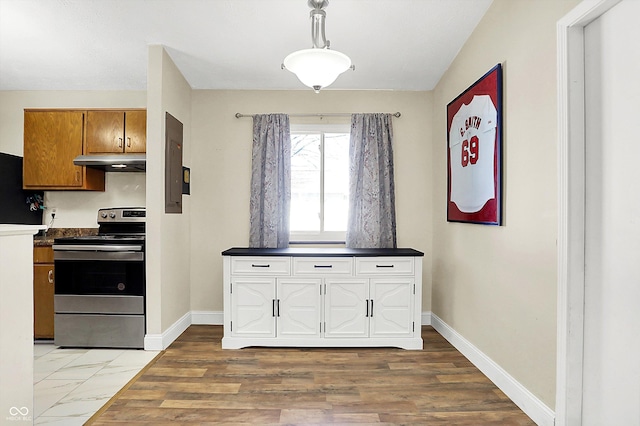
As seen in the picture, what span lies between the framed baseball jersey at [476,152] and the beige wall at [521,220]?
0.07 metres

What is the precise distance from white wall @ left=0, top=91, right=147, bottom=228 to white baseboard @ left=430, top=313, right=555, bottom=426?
3.44m

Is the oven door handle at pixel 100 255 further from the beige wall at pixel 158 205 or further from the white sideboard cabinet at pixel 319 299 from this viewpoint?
the white sideboard cabinet at pixel 319 299

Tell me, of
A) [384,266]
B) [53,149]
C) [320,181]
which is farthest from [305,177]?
[53,149]

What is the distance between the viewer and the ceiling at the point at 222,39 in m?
2.57

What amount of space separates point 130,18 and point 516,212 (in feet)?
9.88

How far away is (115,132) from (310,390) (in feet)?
9.94

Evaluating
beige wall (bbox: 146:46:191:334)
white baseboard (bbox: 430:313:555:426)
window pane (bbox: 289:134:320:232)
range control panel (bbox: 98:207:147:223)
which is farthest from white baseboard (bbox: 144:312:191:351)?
white baseboard (bbox: 430:313:555:426)

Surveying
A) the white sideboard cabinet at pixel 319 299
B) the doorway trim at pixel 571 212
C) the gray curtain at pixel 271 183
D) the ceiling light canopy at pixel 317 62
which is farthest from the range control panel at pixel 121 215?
the doorway trim at pixel 571 212

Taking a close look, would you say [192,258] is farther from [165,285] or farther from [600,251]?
[600,251]

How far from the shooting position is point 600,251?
1773mm

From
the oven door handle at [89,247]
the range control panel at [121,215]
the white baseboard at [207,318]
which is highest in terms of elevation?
the range control panel at [121,215]

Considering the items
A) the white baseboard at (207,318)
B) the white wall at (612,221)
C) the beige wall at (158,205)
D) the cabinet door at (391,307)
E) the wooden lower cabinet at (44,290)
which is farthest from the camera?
the white baseboard at (207,318)

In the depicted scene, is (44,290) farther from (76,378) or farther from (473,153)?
(473,153)

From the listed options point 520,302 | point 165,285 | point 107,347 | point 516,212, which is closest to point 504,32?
point 516,212
